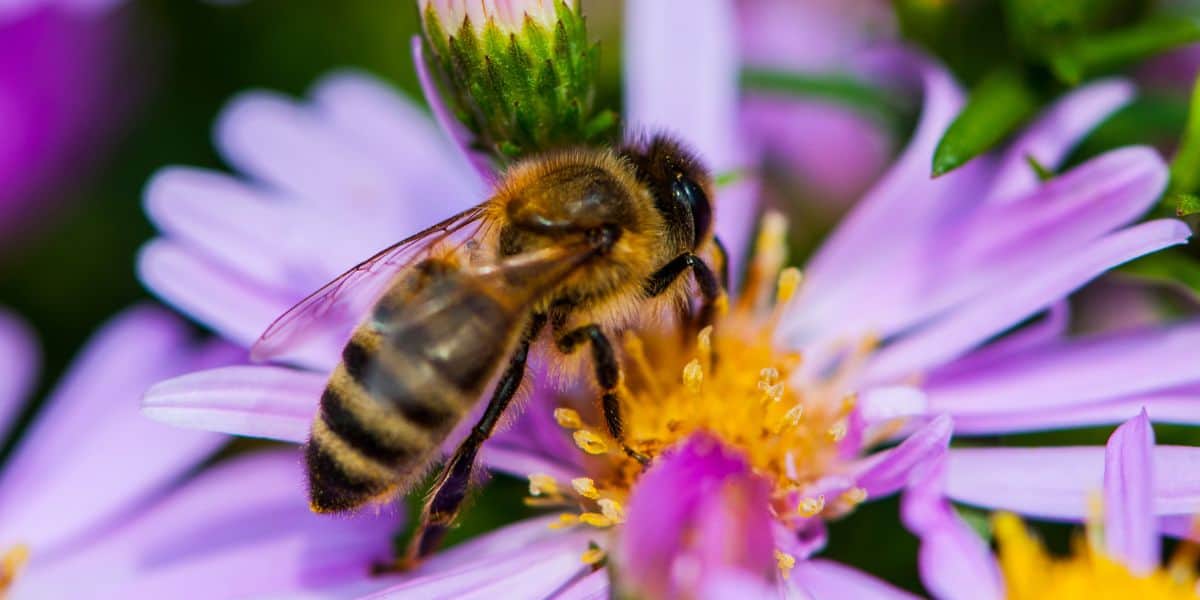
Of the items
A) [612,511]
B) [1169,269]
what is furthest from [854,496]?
[1169,269]

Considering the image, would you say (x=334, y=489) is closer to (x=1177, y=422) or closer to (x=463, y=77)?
(x=463, y=77)

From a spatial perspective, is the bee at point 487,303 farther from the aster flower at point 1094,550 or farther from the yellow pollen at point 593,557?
the aster flower at point 1094,550

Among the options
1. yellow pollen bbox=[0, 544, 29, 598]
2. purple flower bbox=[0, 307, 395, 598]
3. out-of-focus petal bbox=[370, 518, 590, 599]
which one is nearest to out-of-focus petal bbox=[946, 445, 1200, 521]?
out-of-focus petal bbox=[370, 518, 590, 599]

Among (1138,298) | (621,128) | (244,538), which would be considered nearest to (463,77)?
(621,128)

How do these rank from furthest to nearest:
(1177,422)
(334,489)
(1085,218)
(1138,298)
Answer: (1138,298) < (1085,218) < (1177,422) < (334,489)

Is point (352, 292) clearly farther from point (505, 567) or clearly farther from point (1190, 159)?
point (1190, 159)

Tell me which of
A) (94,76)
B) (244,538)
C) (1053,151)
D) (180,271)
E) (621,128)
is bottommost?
(244,538)

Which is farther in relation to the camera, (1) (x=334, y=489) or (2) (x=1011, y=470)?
(2) (x=1011, y=470)

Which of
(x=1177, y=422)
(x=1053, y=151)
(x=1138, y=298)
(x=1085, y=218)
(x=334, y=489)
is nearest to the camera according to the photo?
(x=334, y=489)
